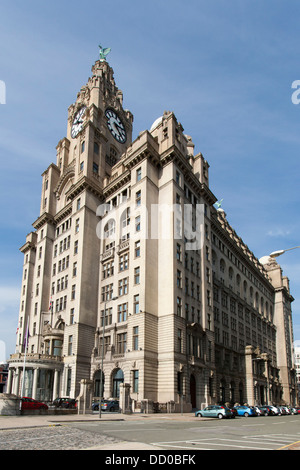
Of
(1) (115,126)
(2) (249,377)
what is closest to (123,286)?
(2) (249,377)

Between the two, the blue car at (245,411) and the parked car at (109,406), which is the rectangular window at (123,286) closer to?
the parked car at (109,406)

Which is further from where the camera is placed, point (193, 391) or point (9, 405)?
point (193, 391)

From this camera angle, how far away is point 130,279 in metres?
53.0

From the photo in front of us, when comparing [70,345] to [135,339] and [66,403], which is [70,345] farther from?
[66,403]

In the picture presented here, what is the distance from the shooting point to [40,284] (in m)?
70.9

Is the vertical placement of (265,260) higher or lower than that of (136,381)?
higher

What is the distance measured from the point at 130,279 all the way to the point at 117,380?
45.0ft

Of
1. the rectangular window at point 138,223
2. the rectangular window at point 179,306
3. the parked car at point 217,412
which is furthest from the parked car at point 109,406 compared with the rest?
the rectangular window at point 138,223

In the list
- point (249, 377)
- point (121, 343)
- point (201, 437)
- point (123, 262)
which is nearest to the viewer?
point (201, 437)

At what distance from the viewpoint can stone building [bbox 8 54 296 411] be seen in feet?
163

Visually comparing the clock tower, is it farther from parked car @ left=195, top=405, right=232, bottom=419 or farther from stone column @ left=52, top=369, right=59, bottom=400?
parked car @ left=195, top=405, right=232, bottom=419

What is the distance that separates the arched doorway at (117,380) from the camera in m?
50.6

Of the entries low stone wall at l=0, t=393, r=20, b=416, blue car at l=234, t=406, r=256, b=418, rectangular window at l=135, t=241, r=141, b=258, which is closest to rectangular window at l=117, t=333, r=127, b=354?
rectangular window at l=135, t=241, r=141, b=258

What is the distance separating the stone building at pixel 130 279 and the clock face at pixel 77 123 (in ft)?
1.80
